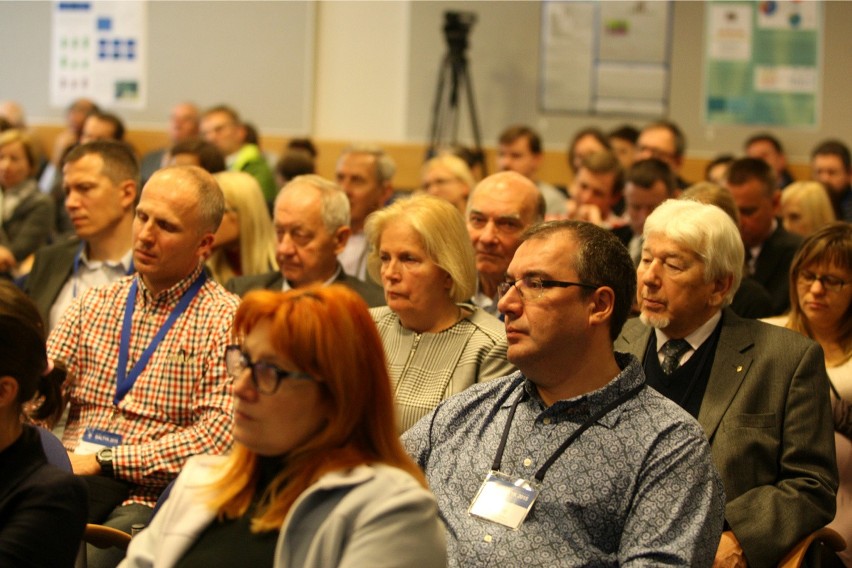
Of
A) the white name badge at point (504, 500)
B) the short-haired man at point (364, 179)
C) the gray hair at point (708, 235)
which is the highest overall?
the short-haired man at point (364, 179)

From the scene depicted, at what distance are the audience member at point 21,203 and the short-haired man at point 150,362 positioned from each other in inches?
102

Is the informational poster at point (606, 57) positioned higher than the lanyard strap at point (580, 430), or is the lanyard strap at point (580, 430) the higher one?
the informational poster at point (606, 57)

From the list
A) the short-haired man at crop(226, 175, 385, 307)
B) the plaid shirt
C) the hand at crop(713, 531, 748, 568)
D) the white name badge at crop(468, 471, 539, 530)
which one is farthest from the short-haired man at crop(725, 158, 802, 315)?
the white name badge at crop(468, 471, 539, 530)

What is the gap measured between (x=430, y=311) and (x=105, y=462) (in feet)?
3.37

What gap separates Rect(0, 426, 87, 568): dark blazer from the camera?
73.9 inches

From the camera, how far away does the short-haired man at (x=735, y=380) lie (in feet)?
8.54

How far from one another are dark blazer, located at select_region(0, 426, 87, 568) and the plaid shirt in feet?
3.20

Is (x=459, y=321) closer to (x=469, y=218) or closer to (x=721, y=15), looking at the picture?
(x=469, y=218)

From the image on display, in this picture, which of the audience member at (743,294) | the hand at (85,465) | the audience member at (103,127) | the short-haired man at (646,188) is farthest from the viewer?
the audience member at (103,127)

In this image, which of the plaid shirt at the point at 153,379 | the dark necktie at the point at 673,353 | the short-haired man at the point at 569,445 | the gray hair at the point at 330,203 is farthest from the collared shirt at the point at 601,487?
the gray hair at the point at 330,203

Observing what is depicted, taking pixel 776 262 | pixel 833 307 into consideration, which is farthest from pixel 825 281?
pixel 776 262

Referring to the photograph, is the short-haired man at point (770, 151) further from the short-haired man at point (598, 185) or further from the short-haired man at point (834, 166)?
the short-haired man at point (598, 185)

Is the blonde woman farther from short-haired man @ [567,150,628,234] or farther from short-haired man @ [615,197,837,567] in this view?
short-haired man @ [567,150,628,234]

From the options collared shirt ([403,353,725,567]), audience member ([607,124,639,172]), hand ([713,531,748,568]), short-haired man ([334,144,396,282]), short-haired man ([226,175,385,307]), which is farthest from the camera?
audience member ([607,124,639,172])
